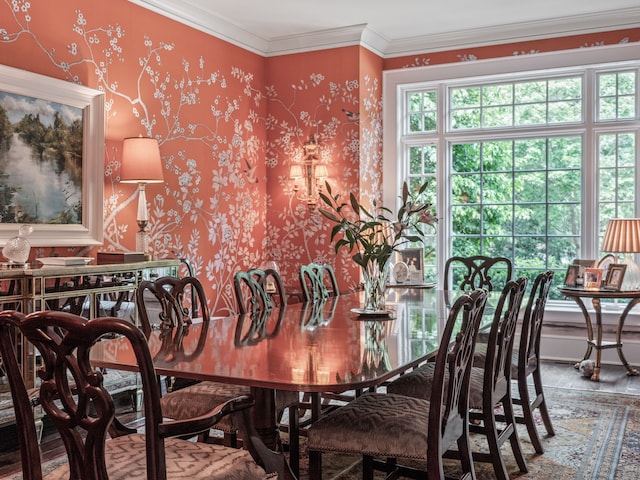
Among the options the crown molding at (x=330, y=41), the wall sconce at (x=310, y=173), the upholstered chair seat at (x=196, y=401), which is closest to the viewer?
the upholstered chair seat at (x=196, y=401)

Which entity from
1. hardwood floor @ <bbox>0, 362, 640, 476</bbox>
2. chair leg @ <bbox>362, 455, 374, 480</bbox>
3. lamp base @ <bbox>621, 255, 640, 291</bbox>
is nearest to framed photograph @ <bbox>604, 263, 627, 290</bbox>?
lamp base @ <bbox>621, 255, 640, 291</bbox>

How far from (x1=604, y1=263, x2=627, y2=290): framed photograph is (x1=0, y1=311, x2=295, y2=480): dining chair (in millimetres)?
3903

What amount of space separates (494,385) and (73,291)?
2271mm

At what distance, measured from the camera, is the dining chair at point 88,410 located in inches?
64.9

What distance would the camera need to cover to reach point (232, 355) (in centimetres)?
238

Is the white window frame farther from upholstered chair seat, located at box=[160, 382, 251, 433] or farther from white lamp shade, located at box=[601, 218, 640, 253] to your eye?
upholstered chair seat, located at box=[160, 382, 251, 433]

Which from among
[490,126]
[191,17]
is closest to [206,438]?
[191,17]

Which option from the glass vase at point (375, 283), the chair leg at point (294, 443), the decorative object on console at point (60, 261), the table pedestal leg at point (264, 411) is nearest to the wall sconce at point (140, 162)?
the decorative object on console at point (60, 261)

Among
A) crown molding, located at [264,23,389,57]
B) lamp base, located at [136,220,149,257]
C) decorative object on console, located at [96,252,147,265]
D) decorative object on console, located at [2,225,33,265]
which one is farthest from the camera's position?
crown molding, located at [264,23,389,57]

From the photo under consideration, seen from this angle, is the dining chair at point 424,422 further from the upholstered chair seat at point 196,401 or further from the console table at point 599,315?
the console table at point 599,315

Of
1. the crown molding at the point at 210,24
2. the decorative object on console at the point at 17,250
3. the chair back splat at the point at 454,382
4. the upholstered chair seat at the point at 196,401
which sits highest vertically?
the crown molding at the point at 210,24

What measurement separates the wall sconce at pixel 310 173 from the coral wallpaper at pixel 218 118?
82mm

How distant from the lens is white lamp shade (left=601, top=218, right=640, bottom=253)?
16.6ft

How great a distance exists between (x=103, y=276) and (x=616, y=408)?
10.5ft
